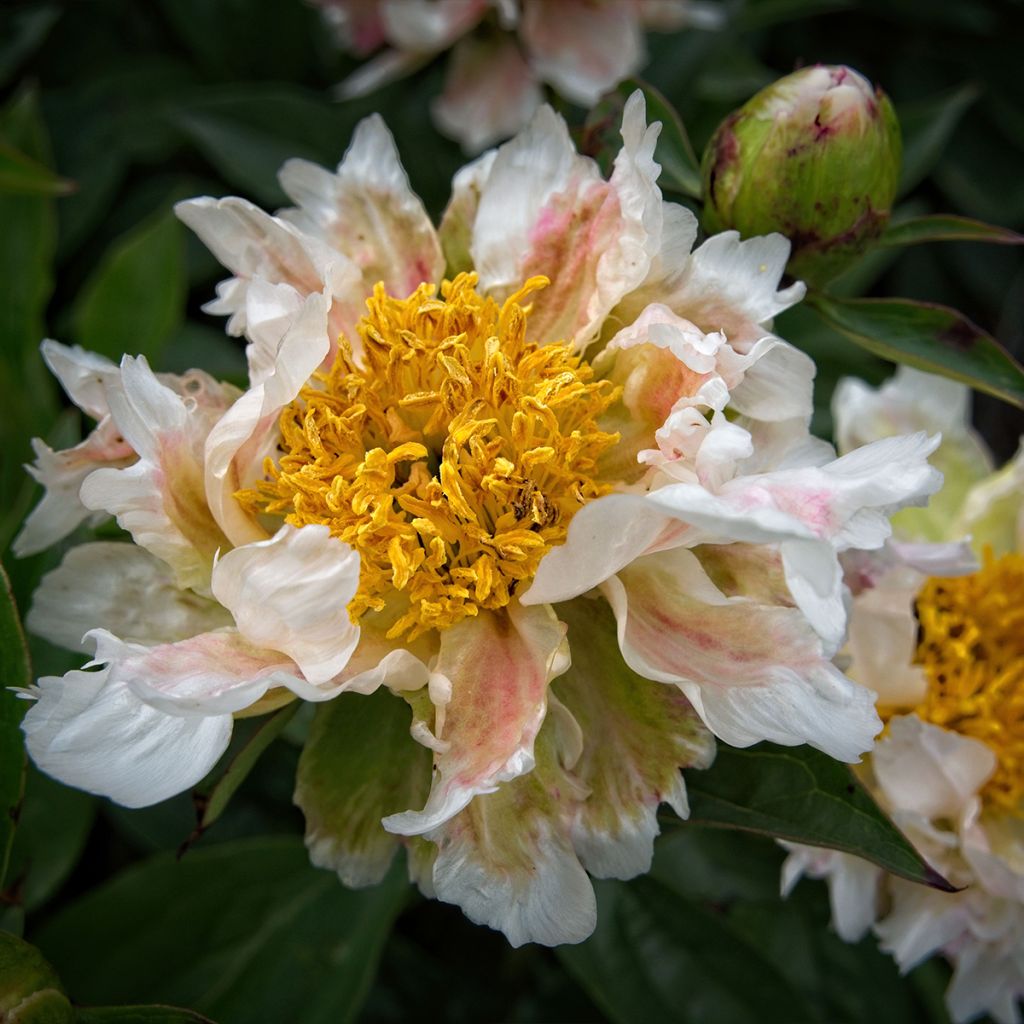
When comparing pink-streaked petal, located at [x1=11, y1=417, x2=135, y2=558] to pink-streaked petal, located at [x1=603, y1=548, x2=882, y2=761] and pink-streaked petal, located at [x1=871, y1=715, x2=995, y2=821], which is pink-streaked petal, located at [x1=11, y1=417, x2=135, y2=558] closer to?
pink-streaked petal, located at [x1=603, y1=548, x2=882, y2=761]

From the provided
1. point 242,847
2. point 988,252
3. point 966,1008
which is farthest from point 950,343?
point 988,252

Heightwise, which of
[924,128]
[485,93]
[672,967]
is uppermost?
[485,93]

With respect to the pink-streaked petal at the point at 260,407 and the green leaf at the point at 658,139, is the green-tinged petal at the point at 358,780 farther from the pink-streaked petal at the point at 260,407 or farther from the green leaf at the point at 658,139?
the green leaf at the point at 658,139

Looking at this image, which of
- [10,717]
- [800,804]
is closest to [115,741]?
[10,717]

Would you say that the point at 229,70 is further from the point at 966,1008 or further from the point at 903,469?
the point at 966,1008

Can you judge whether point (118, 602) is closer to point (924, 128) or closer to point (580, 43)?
point (580, 43)

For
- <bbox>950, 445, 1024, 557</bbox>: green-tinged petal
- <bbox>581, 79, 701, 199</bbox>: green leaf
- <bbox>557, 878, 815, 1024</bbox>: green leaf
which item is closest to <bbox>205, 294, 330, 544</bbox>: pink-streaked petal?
<bbox>581, 79, 701, 199</bbox>: green leaf
